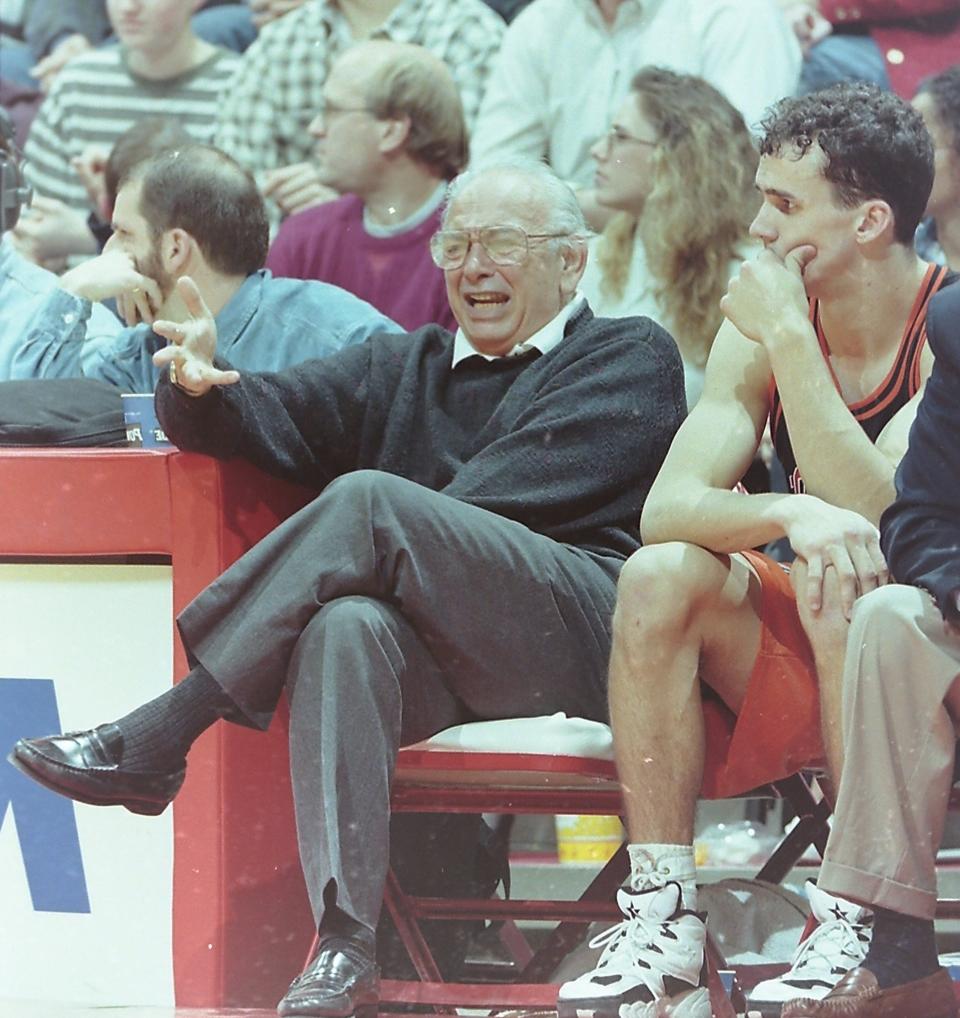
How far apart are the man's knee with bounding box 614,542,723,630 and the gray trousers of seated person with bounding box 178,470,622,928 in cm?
17

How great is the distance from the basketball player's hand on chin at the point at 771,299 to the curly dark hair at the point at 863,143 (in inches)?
4.3

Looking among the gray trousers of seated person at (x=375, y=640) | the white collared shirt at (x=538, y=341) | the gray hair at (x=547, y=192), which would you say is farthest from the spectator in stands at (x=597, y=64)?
the gray trousers of seated person at (x=375, y=640)

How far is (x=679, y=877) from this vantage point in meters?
2.20

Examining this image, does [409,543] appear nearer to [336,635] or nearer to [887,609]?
[336,635]

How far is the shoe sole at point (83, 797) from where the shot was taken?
7.49 feet

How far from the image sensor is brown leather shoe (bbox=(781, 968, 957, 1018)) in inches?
78.3

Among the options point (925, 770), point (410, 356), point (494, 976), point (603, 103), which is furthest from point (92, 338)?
point (925, 770)

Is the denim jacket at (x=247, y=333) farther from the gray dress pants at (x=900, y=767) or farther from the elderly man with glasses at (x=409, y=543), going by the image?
the gray dress pants at (x=900, y=767)

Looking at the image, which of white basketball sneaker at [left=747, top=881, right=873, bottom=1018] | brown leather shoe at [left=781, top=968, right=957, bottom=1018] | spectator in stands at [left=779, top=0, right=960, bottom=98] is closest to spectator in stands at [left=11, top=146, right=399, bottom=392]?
spectator in stands at [left=779, top=0, right=960, bottom=98]

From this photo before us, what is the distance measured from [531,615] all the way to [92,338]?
1.34 m

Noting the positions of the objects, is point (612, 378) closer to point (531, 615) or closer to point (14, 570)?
point (531, 615)

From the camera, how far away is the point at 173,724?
231 cm

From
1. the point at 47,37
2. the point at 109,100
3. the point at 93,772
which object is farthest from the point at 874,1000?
the point at 47,37

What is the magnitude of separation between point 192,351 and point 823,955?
3.73 feet
